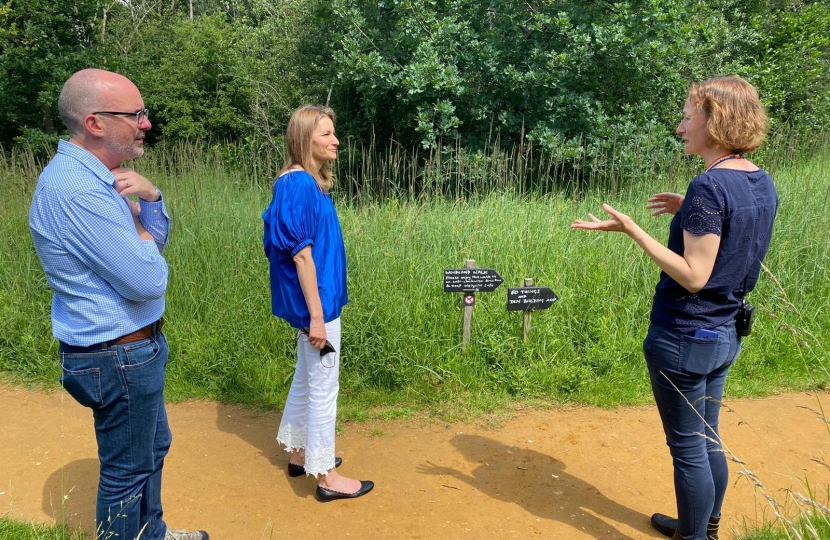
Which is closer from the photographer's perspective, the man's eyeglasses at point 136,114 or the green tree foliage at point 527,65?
the man's eyeglasses at point 136,114

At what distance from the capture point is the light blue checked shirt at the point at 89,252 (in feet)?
6.34

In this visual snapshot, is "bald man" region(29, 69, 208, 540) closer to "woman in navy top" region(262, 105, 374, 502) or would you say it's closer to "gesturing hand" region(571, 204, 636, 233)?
"woman in navy top" region(262, 105, 374, 502)

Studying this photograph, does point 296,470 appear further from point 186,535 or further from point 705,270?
point 705,270

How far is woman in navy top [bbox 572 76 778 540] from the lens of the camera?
7.18ft

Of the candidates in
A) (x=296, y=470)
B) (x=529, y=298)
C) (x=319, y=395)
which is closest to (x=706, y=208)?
(x=319, y=395)

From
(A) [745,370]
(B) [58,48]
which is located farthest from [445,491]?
(B) [58,48]

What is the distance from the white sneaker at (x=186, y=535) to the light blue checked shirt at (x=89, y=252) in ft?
3.73

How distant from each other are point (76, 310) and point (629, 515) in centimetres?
267

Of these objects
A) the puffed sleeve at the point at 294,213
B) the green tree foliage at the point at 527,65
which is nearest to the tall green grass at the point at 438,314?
the puffed sleeve at the point at 294,213

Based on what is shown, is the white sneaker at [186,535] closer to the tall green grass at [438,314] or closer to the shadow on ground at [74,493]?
the shadow on ground at [74,493]

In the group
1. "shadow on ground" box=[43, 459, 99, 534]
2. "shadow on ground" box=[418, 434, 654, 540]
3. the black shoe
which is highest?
the black shoe

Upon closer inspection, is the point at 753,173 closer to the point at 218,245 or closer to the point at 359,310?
the point at 359,310

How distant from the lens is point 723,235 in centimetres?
223

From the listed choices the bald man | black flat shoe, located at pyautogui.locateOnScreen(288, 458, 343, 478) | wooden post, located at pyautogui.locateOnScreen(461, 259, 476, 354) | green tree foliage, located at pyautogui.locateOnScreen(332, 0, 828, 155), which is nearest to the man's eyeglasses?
the bald man
